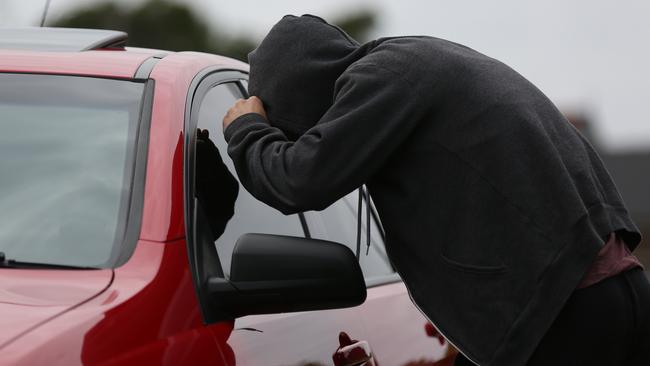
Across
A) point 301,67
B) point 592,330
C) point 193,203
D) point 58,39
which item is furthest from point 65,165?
point 592,330

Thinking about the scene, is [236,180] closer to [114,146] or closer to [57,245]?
[114,146]

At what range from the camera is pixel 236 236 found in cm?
350

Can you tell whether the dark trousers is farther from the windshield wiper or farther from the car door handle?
the windshield wiper

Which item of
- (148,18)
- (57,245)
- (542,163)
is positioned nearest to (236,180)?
(57,245)

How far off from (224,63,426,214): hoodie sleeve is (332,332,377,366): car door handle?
0.52m

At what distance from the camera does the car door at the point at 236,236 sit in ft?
10.1

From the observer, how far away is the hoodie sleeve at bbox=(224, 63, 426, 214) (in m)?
3.06

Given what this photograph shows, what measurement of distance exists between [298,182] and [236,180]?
22.1 inches

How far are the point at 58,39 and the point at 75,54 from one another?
24 centimetres

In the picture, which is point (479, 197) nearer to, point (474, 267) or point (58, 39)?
point (474, 267)

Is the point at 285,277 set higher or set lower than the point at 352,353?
higher

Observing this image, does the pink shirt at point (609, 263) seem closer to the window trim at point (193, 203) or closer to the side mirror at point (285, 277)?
the side mirror at point (285, 277)

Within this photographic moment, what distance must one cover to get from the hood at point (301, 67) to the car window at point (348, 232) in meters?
0.73

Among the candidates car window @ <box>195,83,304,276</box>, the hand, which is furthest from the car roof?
the hand
